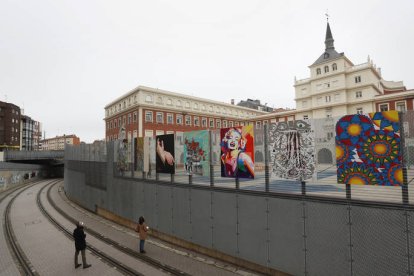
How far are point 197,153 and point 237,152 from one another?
242 cm

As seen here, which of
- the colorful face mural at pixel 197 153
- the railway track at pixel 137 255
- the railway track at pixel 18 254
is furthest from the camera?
the colorful face mural at pixel 197 153

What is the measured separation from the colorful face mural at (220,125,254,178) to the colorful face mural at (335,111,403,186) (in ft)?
10.6

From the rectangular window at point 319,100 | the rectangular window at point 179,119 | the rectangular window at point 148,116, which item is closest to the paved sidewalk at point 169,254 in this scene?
the rectangular window at point 148,116

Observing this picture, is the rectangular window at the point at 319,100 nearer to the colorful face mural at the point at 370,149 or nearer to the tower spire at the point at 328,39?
the tower spire at the point at 328,39

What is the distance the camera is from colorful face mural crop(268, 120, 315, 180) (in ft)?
26.1

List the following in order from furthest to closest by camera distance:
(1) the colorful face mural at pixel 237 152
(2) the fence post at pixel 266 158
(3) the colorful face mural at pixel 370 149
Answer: (1) the colorful face mural at pixel 237 152
(2) the fence post at pixel 266 158
(3) the colorful face mural at pixel 370 149

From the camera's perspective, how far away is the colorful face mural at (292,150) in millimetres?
7949

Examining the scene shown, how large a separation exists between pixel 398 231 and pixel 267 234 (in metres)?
4.01

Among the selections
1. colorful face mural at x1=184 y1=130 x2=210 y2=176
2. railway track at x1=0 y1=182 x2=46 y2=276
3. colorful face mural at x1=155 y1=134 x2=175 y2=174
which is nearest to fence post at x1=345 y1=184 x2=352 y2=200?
colorful face mural at x1=184 y1=130 x2=210 y2=176

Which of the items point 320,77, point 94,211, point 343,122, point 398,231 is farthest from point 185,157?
point 320,77

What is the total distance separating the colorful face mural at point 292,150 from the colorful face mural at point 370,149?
0.88m

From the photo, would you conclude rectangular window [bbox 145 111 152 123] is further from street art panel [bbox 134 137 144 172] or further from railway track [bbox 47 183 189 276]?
street art panel [bbox 134 137 144 172]

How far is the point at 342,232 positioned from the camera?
7.19 m

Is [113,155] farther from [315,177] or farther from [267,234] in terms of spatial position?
[315,177]
